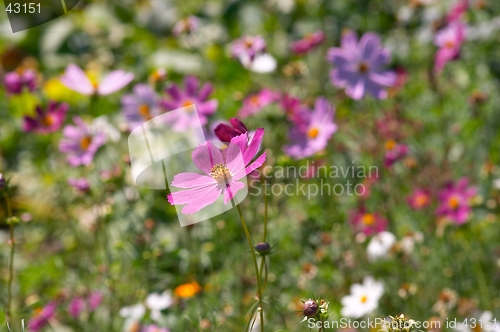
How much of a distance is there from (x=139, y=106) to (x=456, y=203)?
2.73 ft

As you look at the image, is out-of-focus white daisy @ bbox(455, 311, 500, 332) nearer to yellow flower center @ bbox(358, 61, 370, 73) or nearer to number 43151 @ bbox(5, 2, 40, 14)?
yellow flower center @ bbox(358, 61, 370, 73)

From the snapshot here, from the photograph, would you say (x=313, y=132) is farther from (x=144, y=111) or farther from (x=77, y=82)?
(x=77, y=82)

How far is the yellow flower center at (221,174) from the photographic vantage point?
0.70 metres

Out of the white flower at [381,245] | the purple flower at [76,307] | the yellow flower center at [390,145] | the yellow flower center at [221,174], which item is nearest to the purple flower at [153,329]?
the purple flower at [76,307]

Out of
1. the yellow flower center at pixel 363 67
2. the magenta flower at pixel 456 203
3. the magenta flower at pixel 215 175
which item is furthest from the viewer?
the yellow flower center at pixel 363 67

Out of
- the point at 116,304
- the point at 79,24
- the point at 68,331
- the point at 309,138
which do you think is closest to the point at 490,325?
the point at 309,138

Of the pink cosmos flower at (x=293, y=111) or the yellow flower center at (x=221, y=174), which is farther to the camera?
the pink cosmos flower at (x=293, y=111)

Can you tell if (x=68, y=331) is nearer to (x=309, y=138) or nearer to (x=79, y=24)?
(x=309, y=138)

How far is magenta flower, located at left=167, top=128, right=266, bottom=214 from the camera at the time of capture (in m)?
0.67

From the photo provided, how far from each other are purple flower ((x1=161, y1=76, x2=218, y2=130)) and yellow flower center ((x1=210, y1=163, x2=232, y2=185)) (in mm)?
741

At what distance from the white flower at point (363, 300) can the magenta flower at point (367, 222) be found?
13 cm

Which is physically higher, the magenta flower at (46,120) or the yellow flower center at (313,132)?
the magenta flower at (46,120)

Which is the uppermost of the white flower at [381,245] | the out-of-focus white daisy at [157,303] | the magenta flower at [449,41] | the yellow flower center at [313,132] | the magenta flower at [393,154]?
the magenta flower at [449,41]

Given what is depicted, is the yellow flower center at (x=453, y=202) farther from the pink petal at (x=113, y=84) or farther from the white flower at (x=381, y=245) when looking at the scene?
the pink petal at (x=113, y=84)
